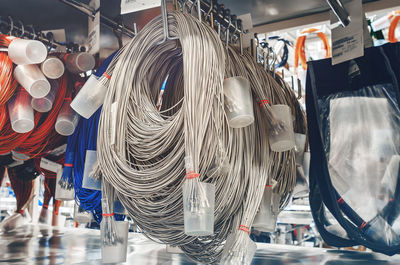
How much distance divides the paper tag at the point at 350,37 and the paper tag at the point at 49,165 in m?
1.15

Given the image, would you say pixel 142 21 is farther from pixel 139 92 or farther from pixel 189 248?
pixel 189 248

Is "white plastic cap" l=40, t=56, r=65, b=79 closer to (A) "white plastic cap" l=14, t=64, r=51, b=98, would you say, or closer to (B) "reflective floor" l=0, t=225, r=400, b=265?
(A) "white plastic cap" l=14, t=64, r=51, b=98

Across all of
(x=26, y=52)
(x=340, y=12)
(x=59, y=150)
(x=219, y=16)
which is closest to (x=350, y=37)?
(x=340, y=12)

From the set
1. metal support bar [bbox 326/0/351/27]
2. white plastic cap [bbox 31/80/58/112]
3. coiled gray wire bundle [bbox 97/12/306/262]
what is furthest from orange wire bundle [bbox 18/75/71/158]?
metal support bar [bbox 326/0/351/27]

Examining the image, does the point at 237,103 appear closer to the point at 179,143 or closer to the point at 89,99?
the point at 179,143

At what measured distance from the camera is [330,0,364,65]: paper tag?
54.4 inches

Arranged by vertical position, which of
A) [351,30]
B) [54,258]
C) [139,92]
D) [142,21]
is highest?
[142,21]

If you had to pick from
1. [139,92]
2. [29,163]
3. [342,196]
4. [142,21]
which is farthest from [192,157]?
[29,163]

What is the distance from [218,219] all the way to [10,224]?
5.74 ft

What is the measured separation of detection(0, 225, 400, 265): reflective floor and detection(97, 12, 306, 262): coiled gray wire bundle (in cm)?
25

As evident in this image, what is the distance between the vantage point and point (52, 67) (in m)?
1.50

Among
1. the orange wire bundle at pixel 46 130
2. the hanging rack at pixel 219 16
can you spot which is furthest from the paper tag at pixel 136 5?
the orange wire bundle at pixel 46 130

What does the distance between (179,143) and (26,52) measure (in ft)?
2.17

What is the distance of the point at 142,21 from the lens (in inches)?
65.7
